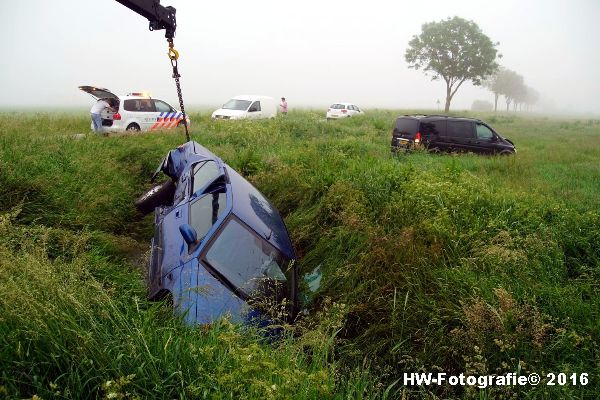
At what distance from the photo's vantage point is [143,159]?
26.3ft

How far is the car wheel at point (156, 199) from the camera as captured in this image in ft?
19.1

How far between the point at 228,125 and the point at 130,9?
771cm

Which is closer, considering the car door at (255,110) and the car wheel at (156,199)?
the car wheel at (156,199)

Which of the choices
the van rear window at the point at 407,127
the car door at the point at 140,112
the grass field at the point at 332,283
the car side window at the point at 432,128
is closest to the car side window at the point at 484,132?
the car side window at the point at 432,128

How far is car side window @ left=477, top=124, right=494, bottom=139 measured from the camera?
11.2 metres

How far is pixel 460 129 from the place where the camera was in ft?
36.8

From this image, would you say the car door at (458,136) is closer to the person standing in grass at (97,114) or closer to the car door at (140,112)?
the car door at (140,112)

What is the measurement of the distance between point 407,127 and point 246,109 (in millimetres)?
9030

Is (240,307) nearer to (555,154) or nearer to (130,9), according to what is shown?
(130,9)

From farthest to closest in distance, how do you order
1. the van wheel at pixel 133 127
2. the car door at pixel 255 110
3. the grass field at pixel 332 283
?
the car door at pixel 255 110 < the van wheel at pixel 133 127 < the grass field at pixel 332 283

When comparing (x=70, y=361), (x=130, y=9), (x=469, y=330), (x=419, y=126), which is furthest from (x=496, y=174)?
(x=70, y=361)

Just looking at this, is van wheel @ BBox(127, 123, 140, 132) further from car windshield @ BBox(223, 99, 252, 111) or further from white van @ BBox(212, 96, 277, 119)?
car windshield @ BBox(223, 99, 252, 111)

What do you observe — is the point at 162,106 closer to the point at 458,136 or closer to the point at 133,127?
the point at 133,127

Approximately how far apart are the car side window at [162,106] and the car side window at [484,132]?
1085 centimetres
